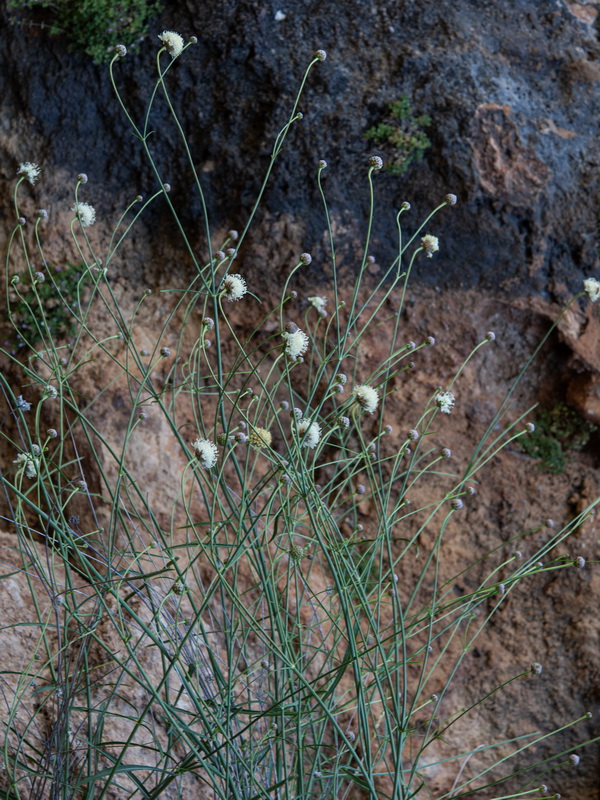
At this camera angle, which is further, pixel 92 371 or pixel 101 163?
pixel 101 163

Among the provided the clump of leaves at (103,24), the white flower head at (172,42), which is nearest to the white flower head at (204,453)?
the white flower head at (172,42)

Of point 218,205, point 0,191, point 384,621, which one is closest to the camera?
point 384,621

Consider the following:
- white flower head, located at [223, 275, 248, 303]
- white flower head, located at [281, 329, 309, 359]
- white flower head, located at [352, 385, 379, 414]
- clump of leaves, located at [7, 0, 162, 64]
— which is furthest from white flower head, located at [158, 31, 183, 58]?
clump of leaves, located at [7, 0, 162, 64]

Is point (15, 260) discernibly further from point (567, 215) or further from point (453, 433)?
point (567, 215)

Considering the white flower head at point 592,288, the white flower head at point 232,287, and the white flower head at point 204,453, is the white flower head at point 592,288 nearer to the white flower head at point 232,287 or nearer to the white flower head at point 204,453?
the white flower head at point 232,287

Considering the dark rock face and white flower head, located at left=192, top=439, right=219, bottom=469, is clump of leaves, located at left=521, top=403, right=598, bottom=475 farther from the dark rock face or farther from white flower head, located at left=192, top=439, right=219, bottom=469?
white flower head, located at left=192, top=439, right=219, bottom=469

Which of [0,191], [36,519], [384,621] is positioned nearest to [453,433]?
[384,621]

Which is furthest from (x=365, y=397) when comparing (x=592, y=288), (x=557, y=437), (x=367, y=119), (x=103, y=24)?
(x=103, y=24)

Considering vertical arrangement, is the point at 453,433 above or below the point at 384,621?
above

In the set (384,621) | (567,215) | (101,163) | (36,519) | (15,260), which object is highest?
(101,163)
